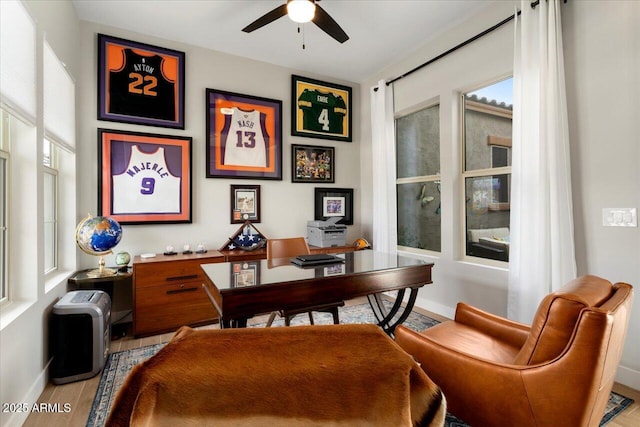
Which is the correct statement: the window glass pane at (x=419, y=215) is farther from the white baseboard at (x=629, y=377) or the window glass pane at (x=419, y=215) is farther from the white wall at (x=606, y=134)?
the white baseboard at (x=629, y=377)

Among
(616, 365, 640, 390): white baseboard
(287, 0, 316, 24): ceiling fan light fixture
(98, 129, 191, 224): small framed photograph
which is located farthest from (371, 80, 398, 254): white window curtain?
(98, 129, 191, 224): small framed photograph

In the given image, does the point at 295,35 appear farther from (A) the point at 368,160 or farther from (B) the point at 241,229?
(B) the point at 241,229

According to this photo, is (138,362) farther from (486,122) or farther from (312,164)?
(486,122)

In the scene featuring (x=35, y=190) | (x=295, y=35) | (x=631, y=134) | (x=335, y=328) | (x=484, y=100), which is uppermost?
(x=295, y=35)

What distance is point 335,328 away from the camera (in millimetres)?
695

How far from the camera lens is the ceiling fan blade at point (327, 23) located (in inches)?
94.2

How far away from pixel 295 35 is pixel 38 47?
2208mm

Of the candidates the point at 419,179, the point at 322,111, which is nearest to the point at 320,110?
the point at 322,111

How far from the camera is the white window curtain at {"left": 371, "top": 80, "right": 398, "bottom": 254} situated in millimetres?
3820

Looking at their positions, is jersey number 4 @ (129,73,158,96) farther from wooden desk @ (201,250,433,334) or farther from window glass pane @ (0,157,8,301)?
wooden desk @ (201,250,433,334)

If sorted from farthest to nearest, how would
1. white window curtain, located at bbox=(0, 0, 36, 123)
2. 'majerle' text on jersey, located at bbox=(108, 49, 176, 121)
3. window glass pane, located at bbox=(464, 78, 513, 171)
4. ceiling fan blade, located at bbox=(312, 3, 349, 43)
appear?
'majerle' text on jersey, located at bbox=(108, 49, 176, 121) < window glass pane, located at bbox=(464, 78, 513, 171) < ceiling fan blade, located at bbox=(312, 3, 349, 43) < white window curtain, located at bbox=(0, 0, 36, 123)

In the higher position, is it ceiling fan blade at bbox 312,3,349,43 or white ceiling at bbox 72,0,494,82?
white ceiling at bbox 72,0,494,82

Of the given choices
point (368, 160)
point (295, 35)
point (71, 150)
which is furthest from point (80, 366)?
point (368, 160)

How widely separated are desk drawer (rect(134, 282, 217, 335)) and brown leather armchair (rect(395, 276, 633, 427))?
233 centimetres
